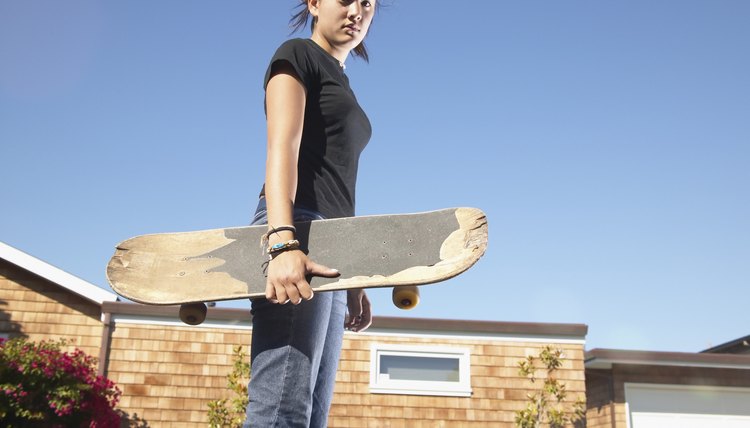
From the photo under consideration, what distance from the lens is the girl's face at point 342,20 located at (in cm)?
225

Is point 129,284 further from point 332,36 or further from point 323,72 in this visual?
point 332,36

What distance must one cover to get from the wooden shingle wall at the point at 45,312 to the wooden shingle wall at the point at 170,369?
70 cm

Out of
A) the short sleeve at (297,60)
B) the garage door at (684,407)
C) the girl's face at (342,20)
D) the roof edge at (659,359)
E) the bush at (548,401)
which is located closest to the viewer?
the short sleeve at (297,60)

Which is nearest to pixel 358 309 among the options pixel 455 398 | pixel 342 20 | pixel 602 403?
pixel 342 20

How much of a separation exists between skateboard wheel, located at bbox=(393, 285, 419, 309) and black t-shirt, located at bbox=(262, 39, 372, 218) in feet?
1.07

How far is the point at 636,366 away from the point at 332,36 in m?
12.6

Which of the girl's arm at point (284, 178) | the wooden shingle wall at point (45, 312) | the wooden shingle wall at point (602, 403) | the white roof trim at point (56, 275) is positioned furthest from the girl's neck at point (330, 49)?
the wooden shingle wall at point (602, 403)

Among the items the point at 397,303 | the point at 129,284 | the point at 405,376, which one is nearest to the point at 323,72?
the point at 397,303

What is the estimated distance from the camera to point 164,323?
12.0 meters

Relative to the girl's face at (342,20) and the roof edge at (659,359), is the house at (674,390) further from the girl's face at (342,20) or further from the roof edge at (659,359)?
the girl's face at (342,20)

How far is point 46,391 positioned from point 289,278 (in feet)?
31.8

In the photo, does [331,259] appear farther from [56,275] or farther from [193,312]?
[56,275]

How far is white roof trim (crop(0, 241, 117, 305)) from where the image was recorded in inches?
481

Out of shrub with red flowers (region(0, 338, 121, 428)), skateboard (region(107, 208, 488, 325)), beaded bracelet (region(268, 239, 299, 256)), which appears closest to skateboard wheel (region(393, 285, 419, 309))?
skateboard (region(107, 208, 488, 325))
